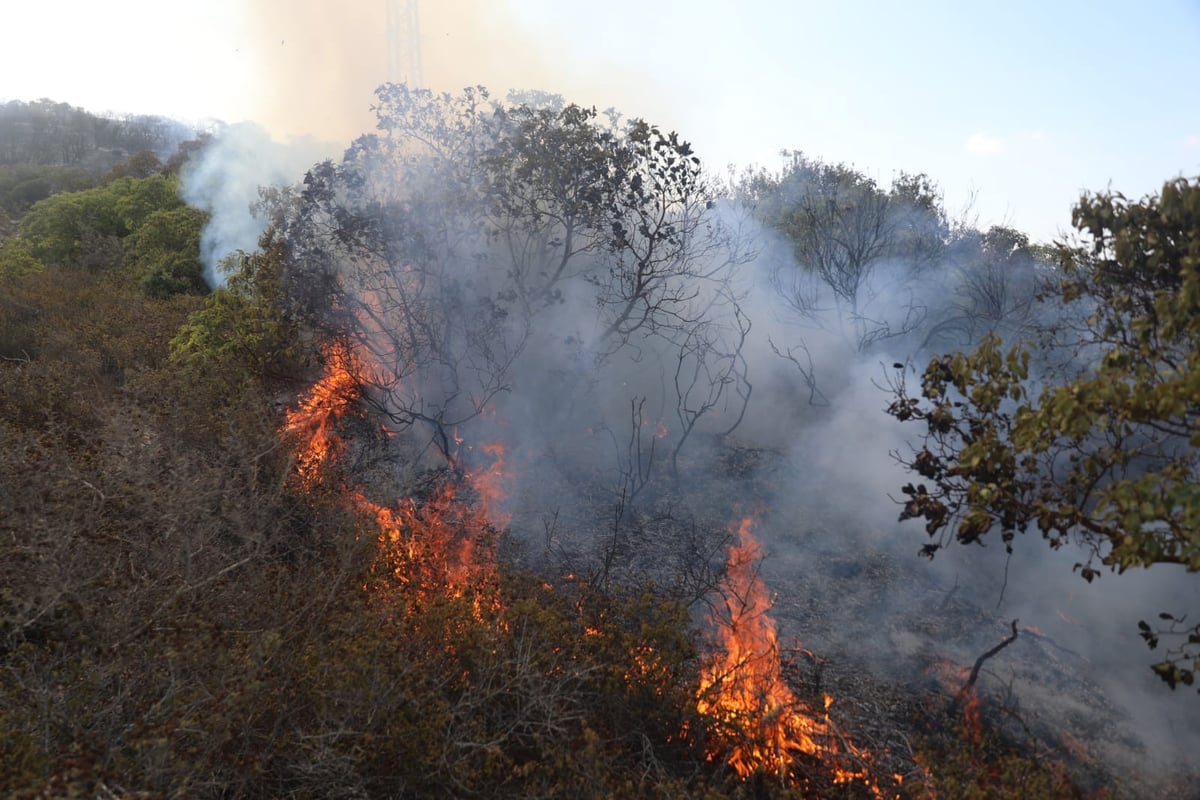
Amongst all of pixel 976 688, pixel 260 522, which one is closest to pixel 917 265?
pixel 976 688

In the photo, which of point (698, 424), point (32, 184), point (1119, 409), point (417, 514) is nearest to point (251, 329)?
point (417, 514)

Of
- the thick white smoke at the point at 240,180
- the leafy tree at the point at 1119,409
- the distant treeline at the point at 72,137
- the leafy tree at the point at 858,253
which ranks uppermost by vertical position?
the distant treeline at the point at 72,137

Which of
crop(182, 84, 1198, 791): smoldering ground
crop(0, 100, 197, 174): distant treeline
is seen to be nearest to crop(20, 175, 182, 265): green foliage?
crop(182, 84, 1198, 791): smoldering ground

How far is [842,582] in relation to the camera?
26.6 ft

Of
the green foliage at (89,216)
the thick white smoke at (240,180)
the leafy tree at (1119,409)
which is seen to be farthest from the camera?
the green foliage at (89,216)

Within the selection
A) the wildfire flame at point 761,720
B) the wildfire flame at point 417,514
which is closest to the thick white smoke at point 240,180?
the wildfire flame at point 417,514

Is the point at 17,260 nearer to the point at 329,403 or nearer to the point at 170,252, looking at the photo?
A: the point at 170,252

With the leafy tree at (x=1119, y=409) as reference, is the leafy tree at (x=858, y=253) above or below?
above

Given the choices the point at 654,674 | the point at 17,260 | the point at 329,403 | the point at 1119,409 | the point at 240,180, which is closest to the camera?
the point at 1119,409

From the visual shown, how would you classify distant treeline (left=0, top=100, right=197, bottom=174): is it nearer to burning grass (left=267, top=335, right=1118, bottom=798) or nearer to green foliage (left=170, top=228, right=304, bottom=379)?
green foliage (left=170, top=228, right=304, bottom=379)

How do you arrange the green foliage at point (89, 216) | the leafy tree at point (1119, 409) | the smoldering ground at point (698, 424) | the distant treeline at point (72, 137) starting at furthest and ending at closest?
the distant treeline at point (72, 137)
the green foliage at point (89, 216)
the smoldering ground at point (698, 424)
the leafy tree at point (1119, 409)

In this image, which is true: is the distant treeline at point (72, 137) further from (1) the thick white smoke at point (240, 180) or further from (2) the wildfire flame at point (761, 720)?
(2) the wildfire flame at point (761, 720)

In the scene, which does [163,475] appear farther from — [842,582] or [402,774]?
[842,582]

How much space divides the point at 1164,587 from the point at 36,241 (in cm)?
2936
